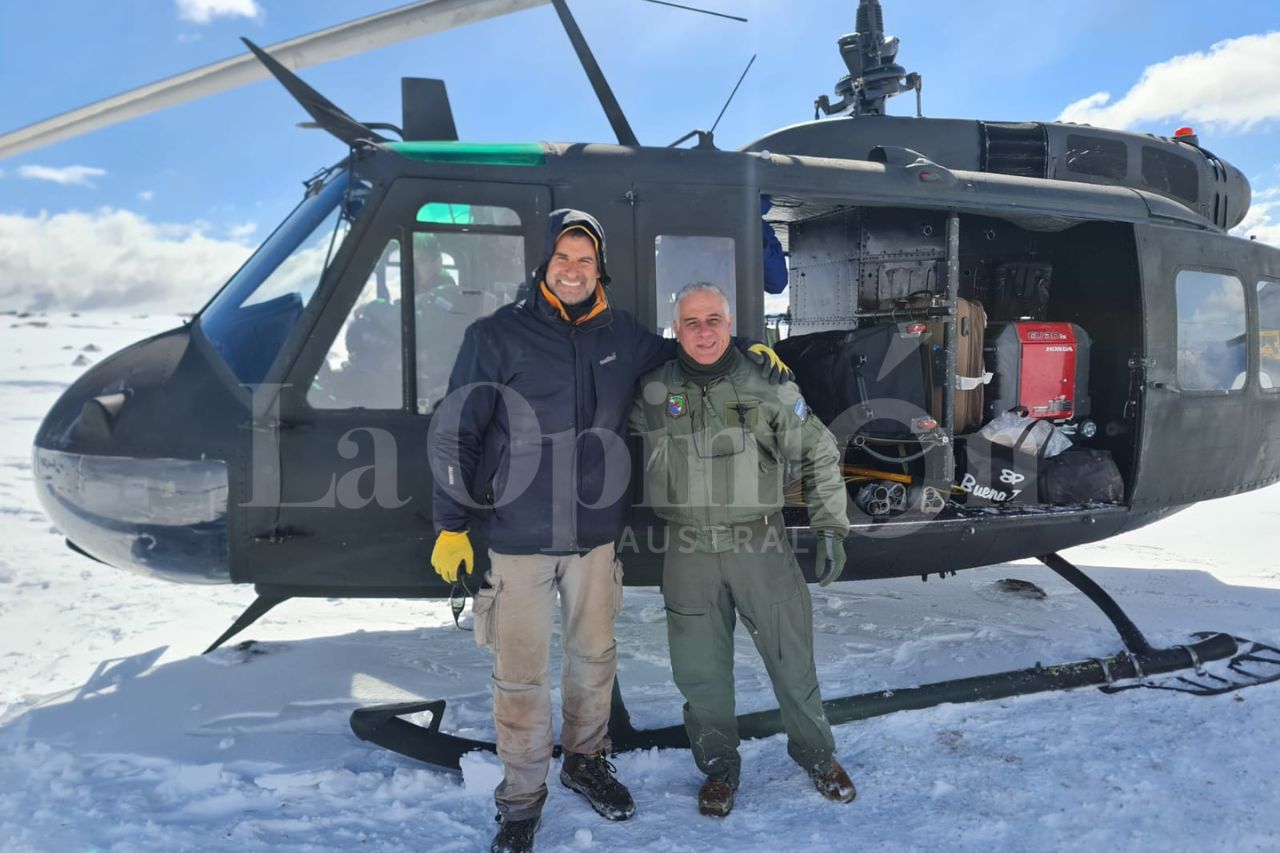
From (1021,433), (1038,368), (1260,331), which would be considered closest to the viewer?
(1021,433)

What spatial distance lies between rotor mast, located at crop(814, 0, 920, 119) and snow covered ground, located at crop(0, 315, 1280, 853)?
129 inches

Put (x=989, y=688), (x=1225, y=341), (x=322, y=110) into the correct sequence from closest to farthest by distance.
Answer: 1. (x=322, y=110)
2. (x=989, y=688)
3. (x=1225, y=341)

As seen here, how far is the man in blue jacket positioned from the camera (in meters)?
2.48

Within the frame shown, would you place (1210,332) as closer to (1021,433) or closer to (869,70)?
(1021,433)

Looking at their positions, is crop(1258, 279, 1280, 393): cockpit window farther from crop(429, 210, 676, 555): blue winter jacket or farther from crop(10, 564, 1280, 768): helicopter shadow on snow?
crop(429, 210, 676, 555): blue winter jacket

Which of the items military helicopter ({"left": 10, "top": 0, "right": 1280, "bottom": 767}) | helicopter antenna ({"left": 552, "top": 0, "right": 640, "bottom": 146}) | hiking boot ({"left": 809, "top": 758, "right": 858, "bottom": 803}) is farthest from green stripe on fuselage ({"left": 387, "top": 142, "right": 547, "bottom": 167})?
hiking boot ({"left": 809, "top": 758, "right": 858, "bottom": 803})

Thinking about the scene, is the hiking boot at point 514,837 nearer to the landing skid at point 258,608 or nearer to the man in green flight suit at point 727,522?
the man in green flight suit at point 727,522

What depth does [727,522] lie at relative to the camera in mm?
2676

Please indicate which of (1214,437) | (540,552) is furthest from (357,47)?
(1214,437)

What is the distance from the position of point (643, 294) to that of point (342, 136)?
1.31 meters

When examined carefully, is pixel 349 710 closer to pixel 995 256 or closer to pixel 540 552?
pixel 540 552

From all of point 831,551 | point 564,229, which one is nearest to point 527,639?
point 831,551

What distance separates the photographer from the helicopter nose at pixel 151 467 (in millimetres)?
2807

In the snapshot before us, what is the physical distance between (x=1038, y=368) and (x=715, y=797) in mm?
2710
